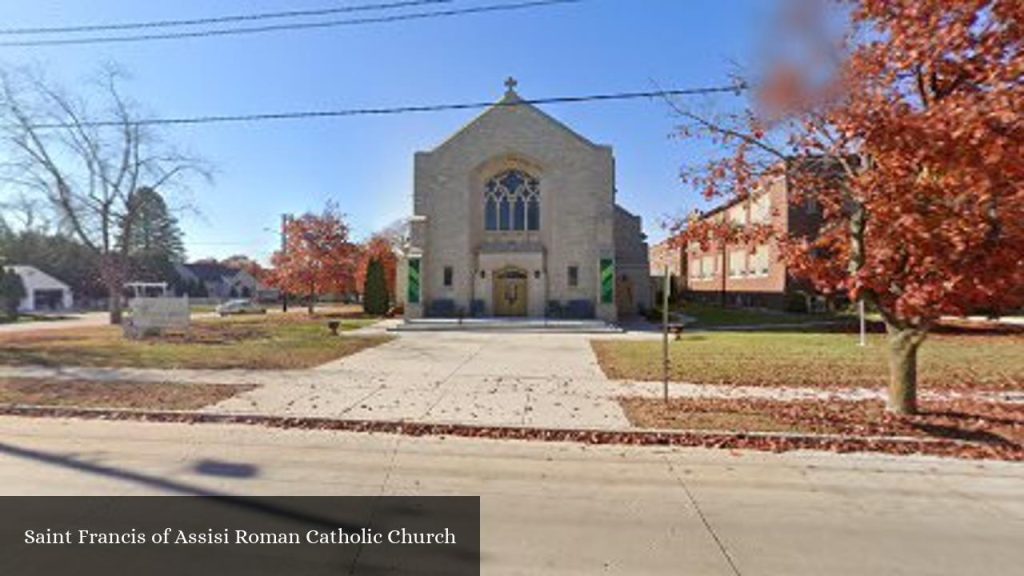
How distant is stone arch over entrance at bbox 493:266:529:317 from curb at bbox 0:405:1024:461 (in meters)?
24.7

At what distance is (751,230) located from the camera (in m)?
9.62

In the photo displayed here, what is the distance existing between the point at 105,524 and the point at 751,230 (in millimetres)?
8802

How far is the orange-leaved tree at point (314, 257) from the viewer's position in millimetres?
42531

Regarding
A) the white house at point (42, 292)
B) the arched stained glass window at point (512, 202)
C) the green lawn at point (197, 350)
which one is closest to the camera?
the green lawn at point (197, 350)

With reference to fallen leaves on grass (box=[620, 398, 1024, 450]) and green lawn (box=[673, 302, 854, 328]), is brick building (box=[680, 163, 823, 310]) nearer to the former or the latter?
green lawn (box=[673, 302, 854, 328])

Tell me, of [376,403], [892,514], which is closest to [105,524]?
[376,403]

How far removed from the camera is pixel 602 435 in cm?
824

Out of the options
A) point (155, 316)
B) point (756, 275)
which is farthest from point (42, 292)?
point (756, 275)

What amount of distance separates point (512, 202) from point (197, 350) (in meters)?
19.5

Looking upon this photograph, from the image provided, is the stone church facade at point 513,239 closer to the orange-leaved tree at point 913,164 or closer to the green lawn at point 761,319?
the green lawn at point 761,319

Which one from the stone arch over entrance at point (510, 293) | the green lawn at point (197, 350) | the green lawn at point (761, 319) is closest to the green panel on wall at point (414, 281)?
the stone arch over entrance at point (510, 293)

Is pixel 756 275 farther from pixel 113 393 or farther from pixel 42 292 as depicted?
pixel 42 292

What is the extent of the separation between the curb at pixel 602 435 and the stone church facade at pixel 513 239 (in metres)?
23.1

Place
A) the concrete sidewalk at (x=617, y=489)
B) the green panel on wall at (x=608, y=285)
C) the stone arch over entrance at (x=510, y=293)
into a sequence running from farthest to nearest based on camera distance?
the stone arch over entrance at (x=510, y=293) → the green panel on wall at (x=608, y=285) → the concrete sidewalk at (x=617, y=489)
